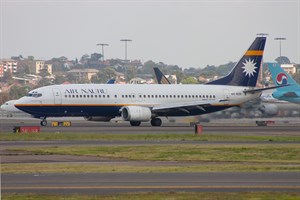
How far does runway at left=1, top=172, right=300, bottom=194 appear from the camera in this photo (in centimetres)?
2875

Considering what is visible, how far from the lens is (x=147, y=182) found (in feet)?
101

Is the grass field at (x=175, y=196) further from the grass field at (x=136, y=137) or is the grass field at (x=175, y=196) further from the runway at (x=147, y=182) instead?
the grass field at (x=136, y=137)

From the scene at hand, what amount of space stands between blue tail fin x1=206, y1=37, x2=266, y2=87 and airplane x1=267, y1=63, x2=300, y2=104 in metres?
7.48

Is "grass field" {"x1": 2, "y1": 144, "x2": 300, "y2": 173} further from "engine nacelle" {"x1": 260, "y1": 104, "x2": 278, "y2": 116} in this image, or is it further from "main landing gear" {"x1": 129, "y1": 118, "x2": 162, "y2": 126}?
"engine nacelle" {"x1": 260, "y1": 104, "x2": 278, "y2": 116}

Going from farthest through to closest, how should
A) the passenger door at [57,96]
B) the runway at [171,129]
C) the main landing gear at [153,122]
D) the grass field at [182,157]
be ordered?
the main landing gear at [153,122] < the passenger door at [57,96] < the runway at [171,129] < the grass field at [182,157]

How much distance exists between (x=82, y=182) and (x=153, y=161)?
393 inches

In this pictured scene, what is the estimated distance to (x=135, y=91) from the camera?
82688 mm

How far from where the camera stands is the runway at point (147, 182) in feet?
94.3

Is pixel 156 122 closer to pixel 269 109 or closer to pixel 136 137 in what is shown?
pixel 269 109

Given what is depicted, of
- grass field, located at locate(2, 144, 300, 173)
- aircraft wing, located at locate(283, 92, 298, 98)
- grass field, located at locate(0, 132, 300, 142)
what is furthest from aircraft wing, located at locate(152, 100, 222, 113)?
grass field, located at locate(2, 144, 300, 173)

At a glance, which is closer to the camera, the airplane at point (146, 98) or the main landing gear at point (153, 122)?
the airplane at point (146, 98)

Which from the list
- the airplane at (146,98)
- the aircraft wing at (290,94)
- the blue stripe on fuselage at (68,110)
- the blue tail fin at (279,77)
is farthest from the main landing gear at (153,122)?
the blue tail fin at (279,77)

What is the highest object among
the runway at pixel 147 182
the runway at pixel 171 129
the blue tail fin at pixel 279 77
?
the blue tail fin at pixel 279 77

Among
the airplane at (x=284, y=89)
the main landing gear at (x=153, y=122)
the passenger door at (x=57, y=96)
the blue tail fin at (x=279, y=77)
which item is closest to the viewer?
the passenger door at (x=57, y=96)
